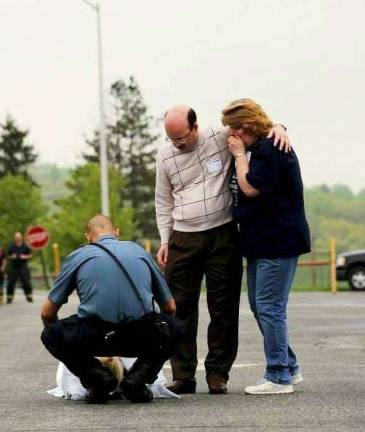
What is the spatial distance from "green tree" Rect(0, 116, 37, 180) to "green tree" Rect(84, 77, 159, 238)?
32.2 ft

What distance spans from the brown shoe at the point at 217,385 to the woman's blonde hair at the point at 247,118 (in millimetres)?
1520

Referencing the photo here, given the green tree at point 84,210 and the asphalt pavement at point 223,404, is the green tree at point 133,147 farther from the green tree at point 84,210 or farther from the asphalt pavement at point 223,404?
the asphalt pavement at point 223,404

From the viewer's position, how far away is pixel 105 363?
894cm

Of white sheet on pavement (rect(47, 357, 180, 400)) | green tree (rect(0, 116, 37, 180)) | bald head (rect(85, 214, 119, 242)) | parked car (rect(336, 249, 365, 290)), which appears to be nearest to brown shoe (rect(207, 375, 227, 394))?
white sheet on pavement (rect(47, 357, 180, 400))

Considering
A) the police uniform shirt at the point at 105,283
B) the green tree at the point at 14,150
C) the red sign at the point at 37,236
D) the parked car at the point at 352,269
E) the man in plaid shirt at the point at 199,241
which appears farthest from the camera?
the green tree at the point at 14,150

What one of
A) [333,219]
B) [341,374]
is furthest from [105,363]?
[333,219]

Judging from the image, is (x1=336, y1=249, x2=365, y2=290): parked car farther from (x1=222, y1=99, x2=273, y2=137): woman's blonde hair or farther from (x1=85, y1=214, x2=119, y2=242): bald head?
(x1=85, y1=214, x2=119, y2=242): bald head

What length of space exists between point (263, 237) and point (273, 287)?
12.3 inches

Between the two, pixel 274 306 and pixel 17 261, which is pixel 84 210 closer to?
pixel 17 261

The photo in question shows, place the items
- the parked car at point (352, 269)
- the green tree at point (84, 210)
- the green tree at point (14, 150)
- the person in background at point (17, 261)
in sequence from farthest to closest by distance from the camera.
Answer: the green tree at point (14, 150)
the green tree at point (84, 210)
the parked car at point (352, 269)
the person in background at point (17, 261)

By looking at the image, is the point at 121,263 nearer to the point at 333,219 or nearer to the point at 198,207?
the point at 198,207

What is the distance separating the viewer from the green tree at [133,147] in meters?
109

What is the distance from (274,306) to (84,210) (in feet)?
252

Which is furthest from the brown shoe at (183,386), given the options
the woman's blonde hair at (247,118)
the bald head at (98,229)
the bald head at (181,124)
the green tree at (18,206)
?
the green tree at (18,206)
